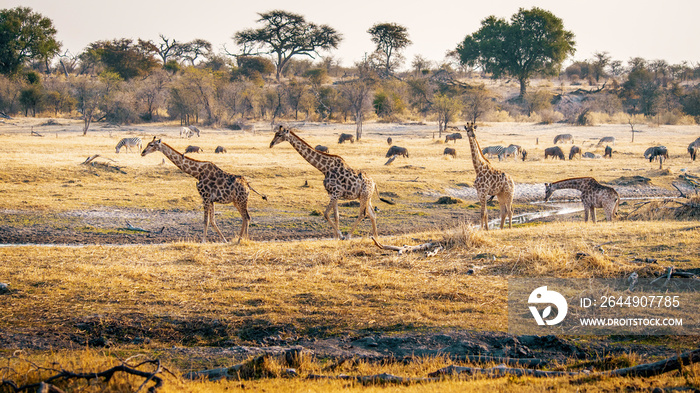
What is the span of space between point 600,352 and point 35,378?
17.6ft

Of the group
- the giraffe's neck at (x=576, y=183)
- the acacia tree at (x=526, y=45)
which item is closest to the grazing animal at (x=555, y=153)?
the giraffe's neck at (x=576, y=183)

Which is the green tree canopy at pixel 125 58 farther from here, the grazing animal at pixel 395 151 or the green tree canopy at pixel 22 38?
the grazing animal at pixel 395 151

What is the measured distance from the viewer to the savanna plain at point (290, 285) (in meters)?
5.94

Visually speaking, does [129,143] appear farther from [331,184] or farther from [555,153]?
[555,153]

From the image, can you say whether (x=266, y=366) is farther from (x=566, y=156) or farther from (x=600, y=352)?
(x=566, y=156)

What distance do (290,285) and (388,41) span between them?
7347 centimetres

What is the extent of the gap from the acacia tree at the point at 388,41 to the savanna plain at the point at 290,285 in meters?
59.3

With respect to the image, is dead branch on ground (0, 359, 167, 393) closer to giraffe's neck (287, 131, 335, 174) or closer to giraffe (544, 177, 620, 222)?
giraffe's neck (287, 131, 335, 174)

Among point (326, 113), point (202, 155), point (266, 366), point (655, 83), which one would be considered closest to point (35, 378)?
point (266, 366)

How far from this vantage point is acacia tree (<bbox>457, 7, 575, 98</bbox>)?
2852 inches

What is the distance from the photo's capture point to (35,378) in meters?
5.00

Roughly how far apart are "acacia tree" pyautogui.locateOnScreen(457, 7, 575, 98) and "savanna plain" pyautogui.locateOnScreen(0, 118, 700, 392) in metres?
55.1

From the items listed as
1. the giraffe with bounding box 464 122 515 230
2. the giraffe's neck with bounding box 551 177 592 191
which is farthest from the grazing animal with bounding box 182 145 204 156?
the giraffe's neck with bounding box 551 177 592 191

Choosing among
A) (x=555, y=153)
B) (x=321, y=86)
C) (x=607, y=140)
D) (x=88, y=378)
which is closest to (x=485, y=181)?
(x=88, y=378)
